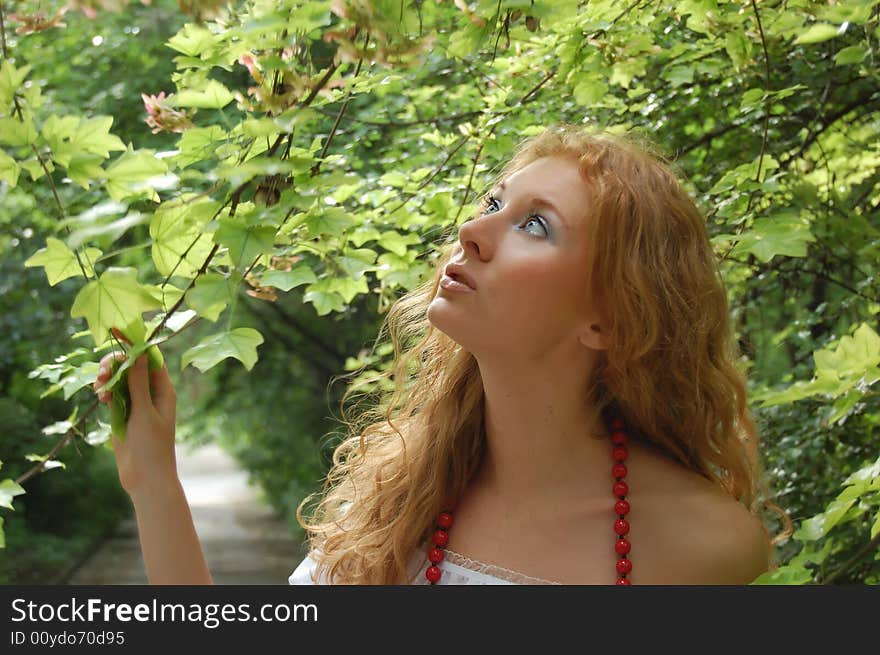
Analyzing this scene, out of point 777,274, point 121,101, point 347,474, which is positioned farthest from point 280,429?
point 347,474

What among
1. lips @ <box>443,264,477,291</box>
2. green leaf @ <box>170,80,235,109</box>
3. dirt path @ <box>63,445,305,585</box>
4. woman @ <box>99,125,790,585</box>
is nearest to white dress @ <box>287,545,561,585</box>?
woman @ <box>99,125,790,585</box>

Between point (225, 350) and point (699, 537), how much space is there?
752 millimetres

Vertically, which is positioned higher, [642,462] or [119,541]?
[119,541]

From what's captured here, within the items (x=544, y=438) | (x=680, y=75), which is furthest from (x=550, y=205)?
(x=680, y=75)

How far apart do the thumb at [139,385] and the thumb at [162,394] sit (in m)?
0.02

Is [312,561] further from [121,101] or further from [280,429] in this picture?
[280,429]

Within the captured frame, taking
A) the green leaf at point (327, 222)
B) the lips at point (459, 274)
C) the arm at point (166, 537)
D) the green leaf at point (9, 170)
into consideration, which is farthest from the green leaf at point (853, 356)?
the green leaf at point (9, 170)

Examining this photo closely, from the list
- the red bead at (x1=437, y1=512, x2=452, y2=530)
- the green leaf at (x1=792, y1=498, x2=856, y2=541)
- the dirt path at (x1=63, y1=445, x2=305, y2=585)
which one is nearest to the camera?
the green leaf at (x1=792, y1=498, x2=856, y2=541)

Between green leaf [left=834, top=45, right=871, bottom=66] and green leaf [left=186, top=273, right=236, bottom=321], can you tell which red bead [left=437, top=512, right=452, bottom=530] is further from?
green leaf [left=834, top=45, right=871, bottom=66]

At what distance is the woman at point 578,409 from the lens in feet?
5.02

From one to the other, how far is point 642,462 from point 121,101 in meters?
4.38

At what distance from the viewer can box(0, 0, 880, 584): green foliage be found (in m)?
1.18

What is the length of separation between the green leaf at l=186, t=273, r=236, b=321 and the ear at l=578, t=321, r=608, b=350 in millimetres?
633

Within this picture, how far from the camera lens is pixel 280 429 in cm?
935
